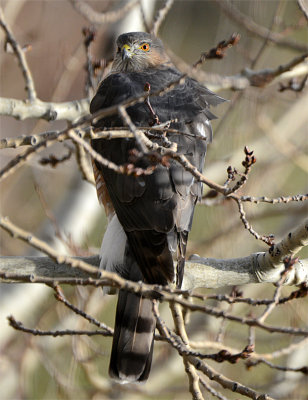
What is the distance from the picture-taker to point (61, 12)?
7.49m

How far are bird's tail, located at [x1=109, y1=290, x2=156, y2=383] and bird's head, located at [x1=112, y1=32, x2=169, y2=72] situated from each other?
75.6 inches

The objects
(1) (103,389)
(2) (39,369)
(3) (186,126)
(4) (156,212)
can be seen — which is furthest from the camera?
(2) (39,369)

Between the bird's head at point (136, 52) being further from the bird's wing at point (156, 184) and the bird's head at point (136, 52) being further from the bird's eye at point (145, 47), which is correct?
the bird's wing at point (156, 184)

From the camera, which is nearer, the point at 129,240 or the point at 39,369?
the point at 129,240

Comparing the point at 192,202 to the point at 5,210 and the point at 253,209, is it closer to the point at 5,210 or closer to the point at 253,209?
the point at 253,209

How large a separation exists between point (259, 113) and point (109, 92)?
2.12m

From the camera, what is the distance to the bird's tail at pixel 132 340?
3277 millimetres

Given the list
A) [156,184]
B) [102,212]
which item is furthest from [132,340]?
[102,212]

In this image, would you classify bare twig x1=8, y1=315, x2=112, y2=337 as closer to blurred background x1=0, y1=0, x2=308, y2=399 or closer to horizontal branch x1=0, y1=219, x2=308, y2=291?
horizontal branch x1=0, y1=219, x2=308, y2=291

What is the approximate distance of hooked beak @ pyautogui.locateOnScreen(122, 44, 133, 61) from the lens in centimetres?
440

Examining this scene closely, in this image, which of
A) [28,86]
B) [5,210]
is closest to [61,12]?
[5,210]

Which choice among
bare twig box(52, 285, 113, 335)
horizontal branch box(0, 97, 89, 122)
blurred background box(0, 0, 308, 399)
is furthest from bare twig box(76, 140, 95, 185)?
bare twig box(52, 285, 113, 335)

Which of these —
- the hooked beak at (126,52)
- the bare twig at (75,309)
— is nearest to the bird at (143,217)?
the bare twig at (75,309)

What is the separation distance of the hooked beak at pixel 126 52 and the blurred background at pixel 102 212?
331 mm
